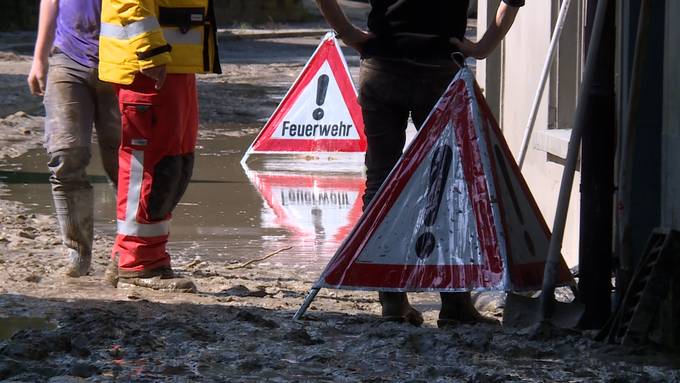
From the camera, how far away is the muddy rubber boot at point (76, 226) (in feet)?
23.2

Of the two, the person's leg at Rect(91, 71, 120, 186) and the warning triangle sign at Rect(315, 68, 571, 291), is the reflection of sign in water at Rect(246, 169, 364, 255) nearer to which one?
the person's leg at Rect(91, 71, 120, 186)

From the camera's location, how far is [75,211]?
7.10m

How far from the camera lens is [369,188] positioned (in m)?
6.05

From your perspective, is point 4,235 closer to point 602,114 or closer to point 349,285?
point 349,285

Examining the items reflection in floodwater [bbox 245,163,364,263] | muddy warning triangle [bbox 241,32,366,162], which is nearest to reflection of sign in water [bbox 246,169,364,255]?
reflection in floodwater [bbox 245,163,364,263]

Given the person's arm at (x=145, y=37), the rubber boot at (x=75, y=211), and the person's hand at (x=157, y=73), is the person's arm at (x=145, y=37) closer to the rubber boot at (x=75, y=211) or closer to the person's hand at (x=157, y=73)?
the person's hand at (x=157, y=73)

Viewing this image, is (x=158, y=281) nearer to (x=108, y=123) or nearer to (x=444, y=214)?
(x=108, y=123)

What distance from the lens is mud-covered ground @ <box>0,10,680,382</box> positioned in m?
4.93

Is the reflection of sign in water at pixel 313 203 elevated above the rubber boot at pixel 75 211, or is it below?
below

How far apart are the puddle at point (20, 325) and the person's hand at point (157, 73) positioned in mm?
1226

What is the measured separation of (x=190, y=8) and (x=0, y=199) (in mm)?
3615

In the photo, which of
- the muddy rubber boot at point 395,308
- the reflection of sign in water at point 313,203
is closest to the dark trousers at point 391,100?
the muddy rubber boot at point 395,308

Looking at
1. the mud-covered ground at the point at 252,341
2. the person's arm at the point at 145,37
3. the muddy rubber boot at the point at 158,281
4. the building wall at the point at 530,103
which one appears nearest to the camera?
the mud-covered ground at the point at 252,341

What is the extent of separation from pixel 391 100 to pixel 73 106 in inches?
71.4
